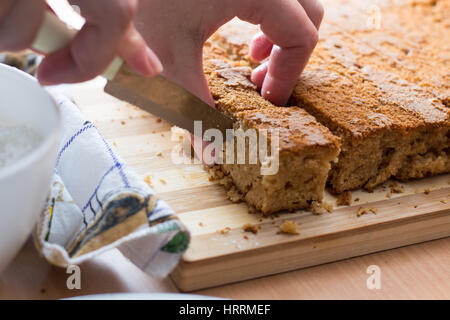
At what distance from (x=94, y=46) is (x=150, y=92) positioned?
31cm

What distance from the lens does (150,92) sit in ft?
4.49

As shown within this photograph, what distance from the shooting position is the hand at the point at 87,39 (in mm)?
1023

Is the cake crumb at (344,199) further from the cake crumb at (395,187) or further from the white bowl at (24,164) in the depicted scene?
the white bowl at (24,164)

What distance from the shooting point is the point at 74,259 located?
4.09 feet

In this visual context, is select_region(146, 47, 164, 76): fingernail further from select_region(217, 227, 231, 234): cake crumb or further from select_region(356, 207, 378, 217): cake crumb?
select_region(356, 207, 378, 217): cake crumb

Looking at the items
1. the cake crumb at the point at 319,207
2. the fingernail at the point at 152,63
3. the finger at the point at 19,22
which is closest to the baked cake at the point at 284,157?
the cake crumb at the point at 319,207

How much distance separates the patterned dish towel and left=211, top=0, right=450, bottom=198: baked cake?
1.92 feet

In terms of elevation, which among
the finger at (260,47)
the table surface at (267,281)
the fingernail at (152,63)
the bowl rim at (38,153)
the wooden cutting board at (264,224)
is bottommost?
the table surface at (267,281)

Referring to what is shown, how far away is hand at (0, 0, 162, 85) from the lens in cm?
102

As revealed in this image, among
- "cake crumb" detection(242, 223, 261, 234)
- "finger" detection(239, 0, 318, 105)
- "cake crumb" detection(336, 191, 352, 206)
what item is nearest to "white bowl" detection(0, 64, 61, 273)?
"cake crumb" detection(242, 223, 261, 234)

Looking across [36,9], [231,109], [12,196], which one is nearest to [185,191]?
[231,109]

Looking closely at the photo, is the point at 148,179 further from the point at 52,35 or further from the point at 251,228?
the point at 52,35

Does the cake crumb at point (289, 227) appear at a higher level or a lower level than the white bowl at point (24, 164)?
lower
